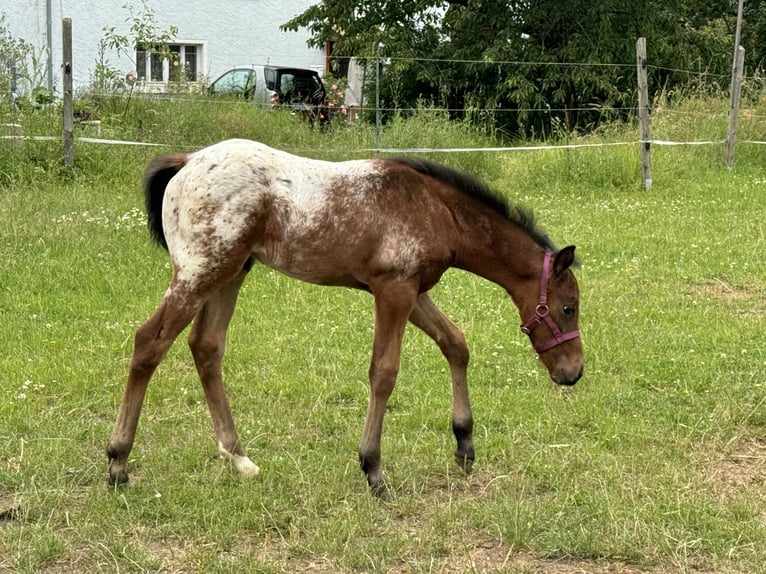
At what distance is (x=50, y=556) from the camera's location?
3484mm

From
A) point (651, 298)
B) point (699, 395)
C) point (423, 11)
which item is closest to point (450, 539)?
point (699, 395)

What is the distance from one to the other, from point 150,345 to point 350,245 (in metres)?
0.98

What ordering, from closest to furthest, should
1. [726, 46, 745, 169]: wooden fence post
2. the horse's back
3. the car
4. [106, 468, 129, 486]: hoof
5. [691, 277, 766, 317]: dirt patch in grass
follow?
the horse's back < [106, 468, 129, 486]: hoof < [691, 277, 766, 317]: dirt patch in grass < [726, 46, 745, 169]: wooden fence post < the car

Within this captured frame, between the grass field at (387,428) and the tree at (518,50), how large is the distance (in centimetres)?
1064

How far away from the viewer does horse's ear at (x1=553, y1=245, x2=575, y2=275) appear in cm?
407

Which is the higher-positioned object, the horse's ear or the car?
the car

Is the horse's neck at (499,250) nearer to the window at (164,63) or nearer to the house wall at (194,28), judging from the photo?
the house wall at (194,28)

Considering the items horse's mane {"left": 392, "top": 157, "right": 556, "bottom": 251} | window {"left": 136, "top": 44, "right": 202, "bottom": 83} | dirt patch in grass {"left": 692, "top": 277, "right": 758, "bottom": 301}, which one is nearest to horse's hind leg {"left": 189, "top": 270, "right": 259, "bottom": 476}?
horse's mane {"left": 392, "top": 157, "right": 556, "bottom": 251}

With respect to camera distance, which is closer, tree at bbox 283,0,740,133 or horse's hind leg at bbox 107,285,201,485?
horse's hind leg at bbox 107,285,201,485

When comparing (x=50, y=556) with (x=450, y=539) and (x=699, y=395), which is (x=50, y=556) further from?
(x=699, y=395)

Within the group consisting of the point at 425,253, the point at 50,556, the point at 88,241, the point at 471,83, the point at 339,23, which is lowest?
the point at 50,556

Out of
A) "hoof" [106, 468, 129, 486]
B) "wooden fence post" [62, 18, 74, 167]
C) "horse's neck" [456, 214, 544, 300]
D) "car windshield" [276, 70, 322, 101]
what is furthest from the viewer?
"car windshield" [276, 70, 322, 101]

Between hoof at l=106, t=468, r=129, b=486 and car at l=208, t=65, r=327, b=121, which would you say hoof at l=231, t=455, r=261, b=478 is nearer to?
hoof at l=106, t=468, r=129, b=486

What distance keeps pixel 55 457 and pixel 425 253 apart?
80.5 inches
